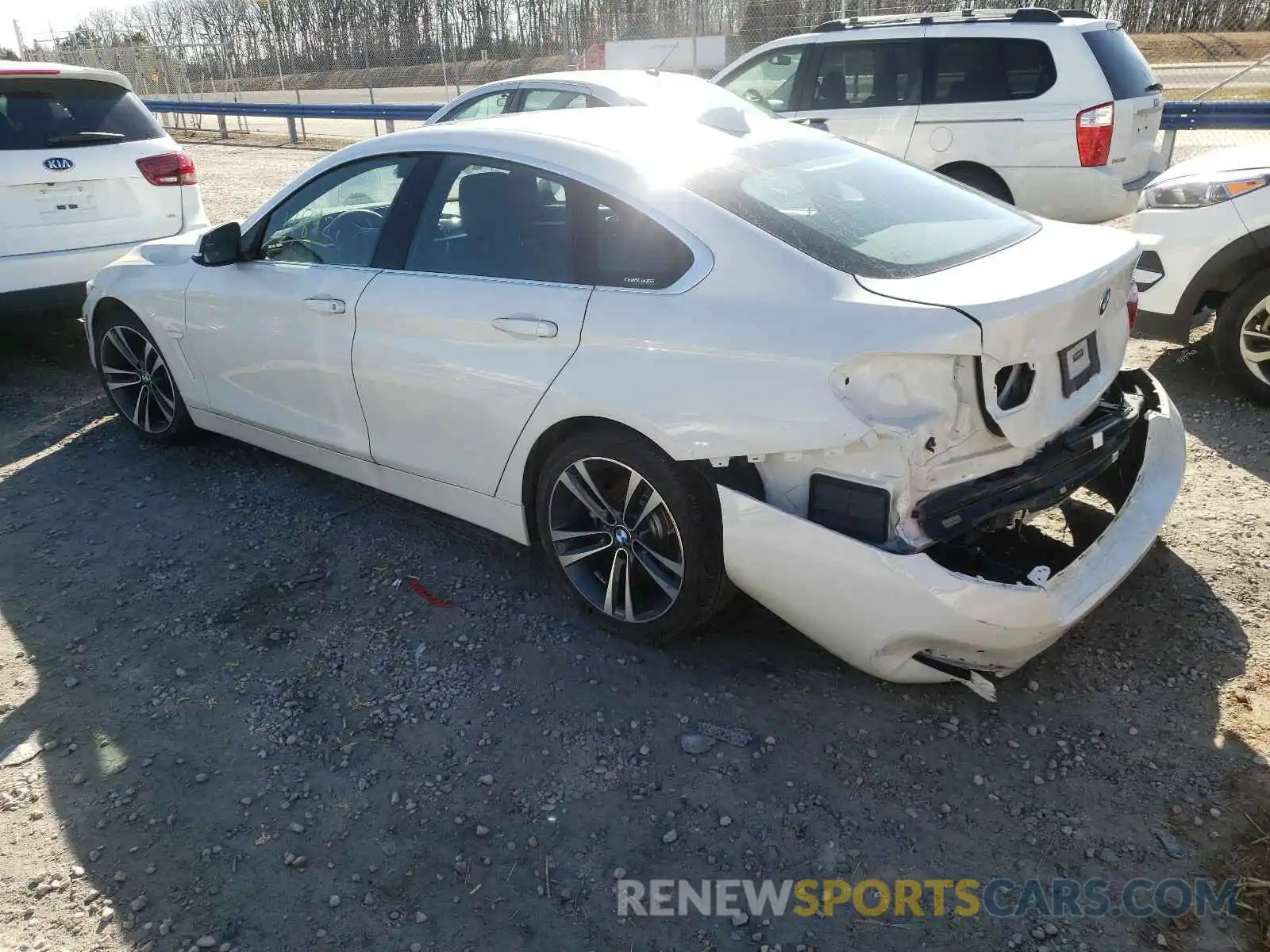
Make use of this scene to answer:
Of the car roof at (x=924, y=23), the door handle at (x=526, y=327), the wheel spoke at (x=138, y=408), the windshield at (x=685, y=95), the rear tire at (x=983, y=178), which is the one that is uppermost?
the car roof at (x=924, y=23)

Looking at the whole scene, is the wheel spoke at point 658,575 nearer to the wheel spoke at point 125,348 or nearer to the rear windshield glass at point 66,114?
the wheel spoke at point 125,348

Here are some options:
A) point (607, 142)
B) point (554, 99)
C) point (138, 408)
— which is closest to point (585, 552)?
point (607, 142)

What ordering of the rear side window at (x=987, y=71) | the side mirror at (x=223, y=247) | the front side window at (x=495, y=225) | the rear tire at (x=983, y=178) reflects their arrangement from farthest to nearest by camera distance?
the rear tire at (x=983, y=178) < the rear side window at (x=987, y=71) < the side mirror at (x=223, y=247) < the front side window at (x=495, y=225)

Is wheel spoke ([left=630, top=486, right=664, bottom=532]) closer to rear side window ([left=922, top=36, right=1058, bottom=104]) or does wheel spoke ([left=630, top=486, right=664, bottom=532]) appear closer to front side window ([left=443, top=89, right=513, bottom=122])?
front side window ([left=443, top=89, right=513, bottom=122])

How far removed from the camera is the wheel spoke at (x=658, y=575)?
3.21m

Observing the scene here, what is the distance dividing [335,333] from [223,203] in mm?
10503

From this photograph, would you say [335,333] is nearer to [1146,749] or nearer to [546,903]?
[546,903]

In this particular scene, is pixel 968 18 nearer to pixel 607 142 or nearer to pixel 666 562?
pixel 607 142

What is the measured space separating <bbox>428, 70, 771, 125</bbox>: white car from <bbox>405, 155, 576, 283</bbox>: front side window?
2.60 feet

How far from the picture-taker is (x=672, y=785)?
278 centimetres

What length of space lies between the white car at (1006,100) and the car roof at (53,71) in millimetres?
5193

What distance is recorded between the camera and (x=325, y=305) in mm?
3902

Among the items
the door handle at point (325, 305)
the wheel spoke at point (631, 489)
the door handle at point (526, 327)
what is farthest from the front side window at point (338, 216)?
the wheel spoke at point (631, 489)

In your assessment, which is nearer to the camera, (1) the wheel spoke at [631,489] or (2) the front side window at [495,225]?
(1) the wheel spoke at [631,489]
